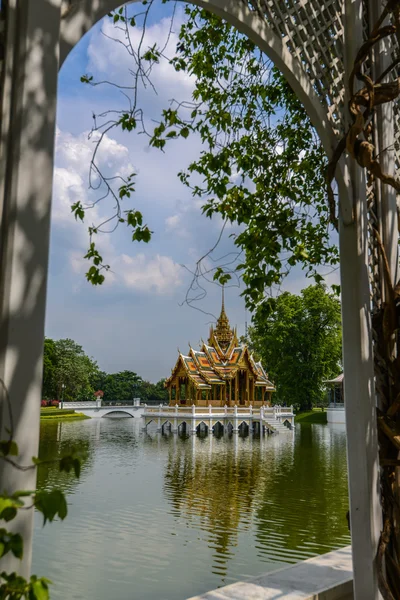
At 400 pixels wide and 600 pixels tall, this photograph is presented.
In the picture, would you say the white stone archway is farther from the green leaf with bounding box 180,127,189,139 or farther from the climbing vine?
the green leaf with bounding box 180,127,189,139

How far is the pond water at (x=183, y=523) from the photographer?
5316mm

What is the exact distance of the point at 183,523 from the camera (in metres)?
7.42

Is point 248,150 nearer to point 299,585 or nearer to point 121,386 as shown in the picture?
point 299,585

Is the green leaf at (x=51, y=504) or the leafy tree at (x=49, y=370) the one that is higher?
the leafy tree at (x=49, y=370)

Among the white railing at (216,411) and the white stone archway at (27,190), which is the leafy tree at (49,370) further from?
the white stone archway at (27,190)

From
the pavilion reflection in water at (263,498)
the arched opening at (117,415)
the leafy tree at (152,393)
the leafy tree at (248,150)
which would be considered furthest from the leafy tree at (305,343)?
the leafy tree at (248,150)

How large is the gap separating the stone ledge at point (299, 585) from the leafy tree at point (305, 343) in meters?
24.8

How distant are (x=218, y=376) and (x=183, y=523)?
16522 millimetres

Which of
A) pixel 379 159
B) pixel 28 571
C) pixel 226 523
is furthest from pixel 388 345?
pixel 226 523

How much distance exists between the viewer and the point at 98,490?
30.7 ft

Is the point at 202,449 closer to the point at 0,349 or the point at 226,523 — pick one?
the point at 226,523

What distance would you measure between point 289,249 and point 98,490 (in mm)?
7940

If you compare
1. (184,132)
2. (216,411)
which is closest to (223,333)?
(216,411)

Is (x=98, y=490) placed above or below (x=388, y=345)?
below
